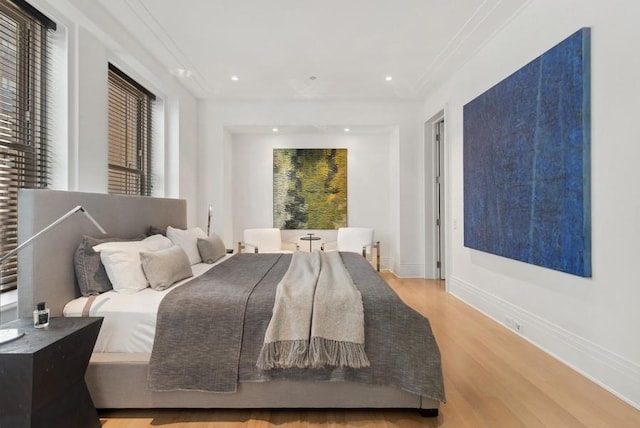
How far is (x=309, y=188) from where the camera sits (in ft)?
19.1

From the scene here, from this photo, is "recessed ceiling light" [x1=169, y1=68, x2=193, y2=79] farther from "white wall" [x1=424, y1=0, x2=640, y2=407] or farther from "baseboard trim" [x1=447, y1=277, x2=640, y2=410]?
"baseboard trim" [x1=447, y1=277, x2=640, y2=410]

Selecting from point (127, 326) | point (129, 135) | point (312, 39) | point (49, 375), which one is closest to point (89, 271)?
point (127, 326)

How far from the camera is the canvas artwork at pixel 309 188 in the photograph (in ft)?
19.1

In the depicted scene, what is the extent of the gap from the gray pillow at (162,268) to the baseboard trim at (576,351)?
9.32ft

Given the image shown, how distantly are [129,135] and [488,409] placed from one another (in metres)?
4.10

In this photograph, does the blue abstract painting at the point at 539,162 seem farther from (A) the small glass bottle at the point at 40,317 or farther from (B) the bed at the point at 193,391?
(A) the small glass bottle at the point at 40,317

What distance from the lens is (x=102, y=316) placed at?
73.4 inches

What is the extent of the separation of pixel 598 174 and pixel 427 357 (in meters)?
1.66

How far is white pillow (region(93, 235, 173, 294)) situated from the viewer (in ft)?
6.94

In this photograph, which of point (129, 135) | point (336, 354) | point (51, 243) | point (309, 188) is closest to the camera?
point (336, 354)

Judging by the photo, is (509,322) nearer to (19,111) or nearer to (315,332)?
(315,332)

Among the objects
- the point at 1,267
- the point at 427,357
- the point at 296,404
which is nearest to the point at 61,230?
the point at 1,267

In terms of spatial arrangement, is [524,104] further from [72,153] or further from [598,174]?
[72,153]

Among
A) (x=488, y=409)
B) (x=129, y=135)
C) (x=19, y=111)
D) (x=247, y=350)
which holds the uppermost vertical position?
(x=129, y=135)
